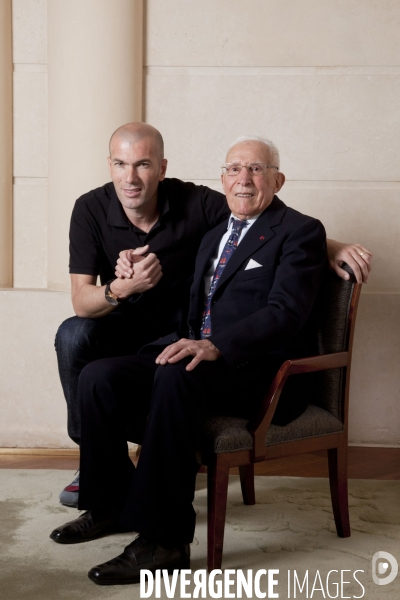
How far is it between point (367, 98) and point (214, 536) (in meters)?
2.49

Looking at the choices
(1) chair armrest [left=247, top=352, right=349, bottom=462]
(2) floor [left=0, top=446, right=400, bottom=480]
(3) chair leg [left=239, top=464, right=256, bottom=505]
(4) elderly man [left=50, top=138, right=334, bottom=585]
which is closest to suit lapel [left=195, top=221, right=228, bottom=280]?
(4) elderly man [left=50, top=138, right=334, bottom=585]

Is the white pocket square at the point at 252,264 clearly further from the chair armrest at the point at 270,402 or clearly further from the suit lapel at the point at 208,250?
the chair armrest at the point at 270,402

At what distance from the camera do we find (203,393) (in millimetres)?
2377

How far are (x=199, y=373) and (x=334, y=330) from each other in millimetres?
588

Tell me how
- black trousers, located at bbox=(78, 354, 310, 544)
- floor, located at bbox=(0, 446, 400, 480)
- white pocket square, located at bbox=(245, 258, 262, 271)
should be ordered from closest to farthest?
black trousers, located at bbox=(78, 354, 310, 544), white pocket square, located at bbox=(245, 258, 262, 271), floor, located at bbox=(0, 446, 400, 480)

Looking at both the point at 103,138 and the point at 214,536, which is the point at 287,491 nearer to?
the point at 214,536

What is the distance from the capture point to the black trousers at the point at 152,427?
2.28m

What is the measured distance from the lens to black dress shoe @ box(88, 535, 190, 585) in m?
2.30

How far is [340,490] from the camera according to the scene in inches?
107

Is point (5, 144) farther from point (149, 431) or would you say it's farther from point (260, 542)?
point (260, 542)

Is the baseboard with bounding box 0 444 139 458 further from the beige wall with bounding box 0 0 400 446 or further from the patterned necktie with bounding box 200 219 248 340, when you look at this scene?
the patterned necktie with bounding box 200 219 248 340

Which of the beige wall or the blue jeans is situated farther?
the beige wall

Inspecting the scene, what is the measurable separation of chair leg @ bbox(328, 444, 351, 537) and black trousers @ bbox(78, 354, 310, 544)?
43cm

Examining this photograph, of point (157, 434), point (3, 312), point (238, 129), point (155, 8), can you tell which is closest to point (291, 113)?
point (238, 129)
